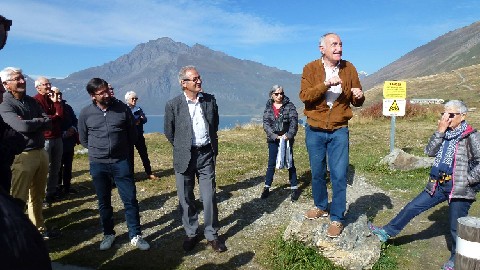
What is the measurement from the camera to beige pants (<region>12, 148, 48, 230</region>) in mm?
5697

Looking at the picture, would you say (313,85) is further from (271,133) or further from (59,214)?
(59,214)

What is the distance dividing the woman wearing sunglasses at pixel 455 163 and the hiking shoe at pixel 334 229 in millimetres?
1287

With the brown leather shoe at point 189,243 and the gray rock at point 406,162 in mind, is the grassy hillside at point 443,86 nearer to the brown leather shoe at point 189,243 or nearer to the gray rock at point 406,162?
the gray rock at point 406,162

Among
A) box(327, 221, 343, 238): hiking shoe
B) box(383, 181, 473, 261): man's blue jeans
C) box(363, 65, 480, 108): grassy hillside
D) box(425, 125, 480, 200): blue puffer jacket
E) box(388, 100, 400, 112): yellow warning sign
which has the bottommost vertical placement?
box(327, 221, 343, 238): hiking shoe

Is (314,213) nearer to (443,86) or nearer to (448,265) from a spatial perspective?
(448,265)

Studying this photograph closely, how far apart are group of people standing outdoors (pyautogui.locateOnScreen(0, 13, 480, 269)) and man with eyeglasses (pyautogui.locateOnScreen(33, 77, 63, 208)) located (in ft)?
4.99

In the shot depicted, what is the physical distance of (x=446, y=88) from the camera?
115562 millimetres

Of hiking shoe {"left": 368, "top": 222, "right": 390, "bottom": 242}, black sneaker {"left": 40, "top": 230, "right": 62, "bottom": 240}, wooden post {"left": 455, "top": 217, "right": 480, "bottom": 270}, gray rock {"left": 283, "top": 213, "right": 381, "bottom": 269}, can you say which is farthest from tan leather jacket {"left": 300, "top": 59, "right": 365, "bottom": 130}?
black sneaker {"left": 40, "top": 230, "right": 62, "bottom": 240}

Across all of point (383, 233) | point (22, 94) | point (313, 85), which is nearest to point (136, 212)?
point (22, 94)

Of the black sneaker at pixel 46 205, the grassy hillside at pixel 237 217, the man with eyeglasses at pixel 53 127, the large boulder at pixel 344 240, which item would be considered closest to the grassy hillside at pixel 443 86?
the grassy hillside at pixel 237 217

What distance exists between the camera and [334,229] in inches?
202

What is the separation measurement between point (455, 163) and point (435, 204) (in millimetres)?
752

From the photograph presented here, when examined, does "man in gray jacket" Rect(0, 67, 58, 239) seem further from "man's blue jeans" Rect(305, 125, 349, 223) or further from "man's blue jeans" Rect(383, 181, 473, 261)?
"man's blue jeans" Rect(383, 181, 473, 261)

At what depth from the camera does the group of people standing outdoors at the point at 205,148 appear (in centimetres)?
483
